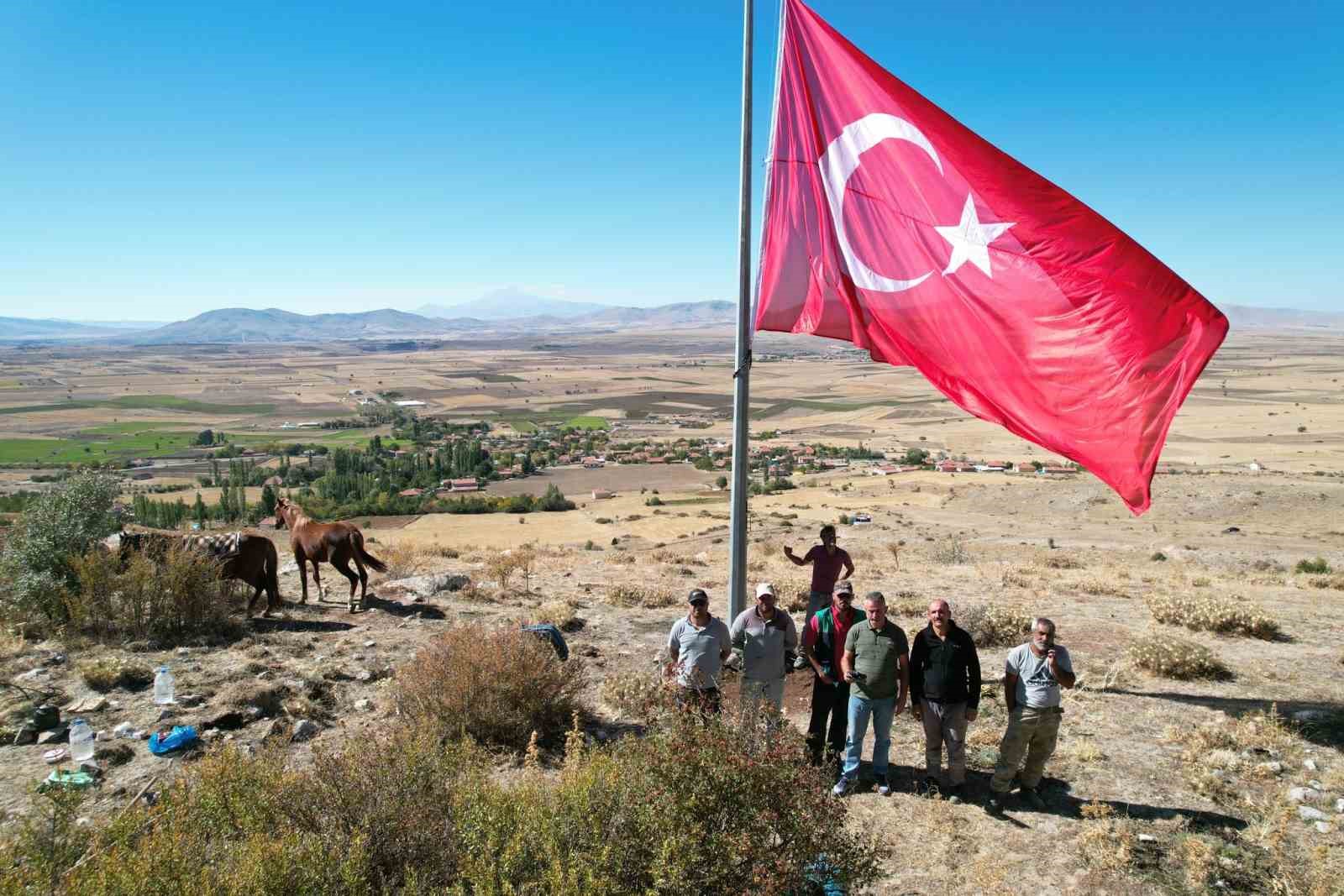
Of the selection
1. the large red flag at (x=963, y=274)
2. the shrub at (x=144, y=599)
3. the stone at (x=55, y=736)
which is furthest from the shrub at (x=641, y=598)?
the stone at (x=55, y=736)

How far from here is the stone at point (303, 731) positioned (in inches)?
280

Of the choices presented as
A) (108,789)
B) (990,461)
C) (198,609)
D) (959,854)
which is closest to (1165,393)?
(959,854)

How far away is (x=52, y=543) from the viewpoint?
10148 mm

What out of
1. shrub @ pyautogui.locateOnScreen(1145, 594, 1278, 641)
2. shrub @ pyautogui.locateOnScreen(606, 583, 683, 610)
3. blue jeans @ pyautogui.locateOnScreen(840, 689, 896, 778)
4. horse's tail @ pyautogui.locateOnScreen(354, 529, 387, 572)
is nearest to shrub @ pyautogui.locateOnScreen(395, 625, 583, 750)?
blue jeans @ pyautogui.locateOnScreen(840, 689, 896, 778)

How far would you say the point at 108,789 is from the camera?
6.01 m

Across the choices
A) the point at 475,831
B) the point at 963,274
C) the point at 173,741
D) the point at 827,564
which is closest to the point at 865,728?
the point at 827,564

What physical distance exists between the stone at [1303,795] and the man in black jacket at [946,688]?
95.0 inches

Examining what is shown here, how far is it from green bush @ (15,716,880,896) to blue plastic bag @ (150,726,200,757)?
8.43 feet

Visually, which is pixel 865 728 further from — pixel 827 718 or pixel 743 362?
pixel 743 362

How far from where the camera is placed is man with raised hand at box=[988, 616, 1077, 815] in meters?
6.03

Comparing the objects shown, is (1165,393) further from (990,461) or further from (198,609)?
(990,461)

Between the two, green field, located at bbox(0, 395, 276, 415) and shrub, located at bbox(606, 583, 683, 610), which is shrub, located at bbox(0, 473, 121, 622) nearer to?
shrub, located at bbox(606, 583, 683, 610)

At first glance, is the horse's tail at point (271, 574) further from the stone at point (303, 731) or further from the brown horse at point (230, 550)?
the stone at point (303, 731)

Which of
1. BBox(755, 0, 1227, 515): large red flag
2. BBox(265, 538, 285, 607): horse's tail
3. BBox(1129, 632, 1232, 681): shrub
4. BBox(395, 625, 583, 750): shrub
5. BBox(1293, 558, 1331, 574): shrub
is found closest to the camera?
BBox(755, 0, 1227, 515): large red flag
